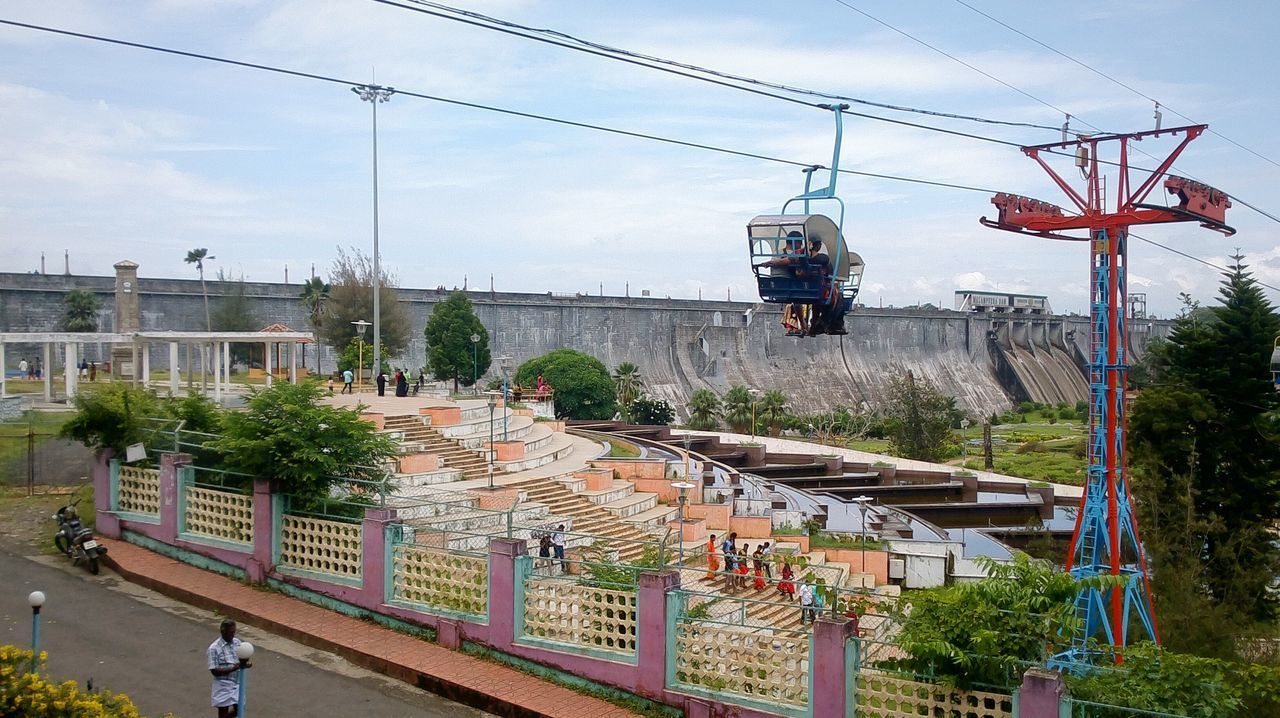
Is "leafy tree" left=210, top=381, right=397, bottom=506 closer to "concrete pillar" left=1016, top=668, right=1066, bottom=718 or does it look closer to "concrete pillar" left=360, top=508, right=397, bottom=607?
"concrete pillar" left=360, top=508, right=397, bottom=607

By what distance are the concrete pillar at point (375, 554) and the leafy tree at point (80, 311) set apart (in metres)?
28.4

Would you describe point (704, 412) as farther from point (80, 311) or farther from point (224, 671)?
point (224, 671)

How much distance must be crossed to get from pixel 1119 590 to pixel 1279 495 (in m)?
5.12

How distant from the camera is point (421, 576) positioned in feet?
35.9

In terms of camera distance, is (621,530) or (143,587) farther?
(621,530)

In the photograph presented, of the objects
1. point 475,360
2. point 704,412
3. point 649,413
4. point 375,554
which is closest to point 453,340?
point 475,360

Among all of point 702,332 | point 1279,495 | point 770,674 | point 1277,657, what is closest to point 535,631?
point 770,674

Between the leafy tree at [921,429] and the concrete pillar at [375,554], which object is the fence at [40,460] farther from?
the leafy tree at [921,429]

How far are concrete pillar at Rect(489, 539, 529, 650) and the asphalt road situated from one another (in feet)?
3.06

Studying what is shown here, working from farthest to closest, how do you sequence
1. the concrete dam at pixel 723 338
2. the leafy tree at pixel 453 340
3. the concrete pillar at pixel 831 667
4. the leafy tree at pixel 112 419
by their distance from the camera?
the concrete dam at pixel 723 338 < the leafy tree at pixel 453 340 < the leafy tree at pixel 112 419 < the concrete pillar at pixel 831 667

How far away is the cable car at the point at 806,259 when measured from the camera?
566 inches

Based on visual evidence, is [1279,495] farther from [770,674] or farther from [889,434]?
[889,434]

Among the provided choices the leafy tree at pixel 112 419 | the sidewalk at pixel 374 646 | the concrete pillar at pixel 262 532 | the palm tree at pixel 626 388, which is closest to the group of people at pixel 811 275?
the sidewalk at pixel 374 646

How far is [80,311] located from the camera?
3481 centimetres
